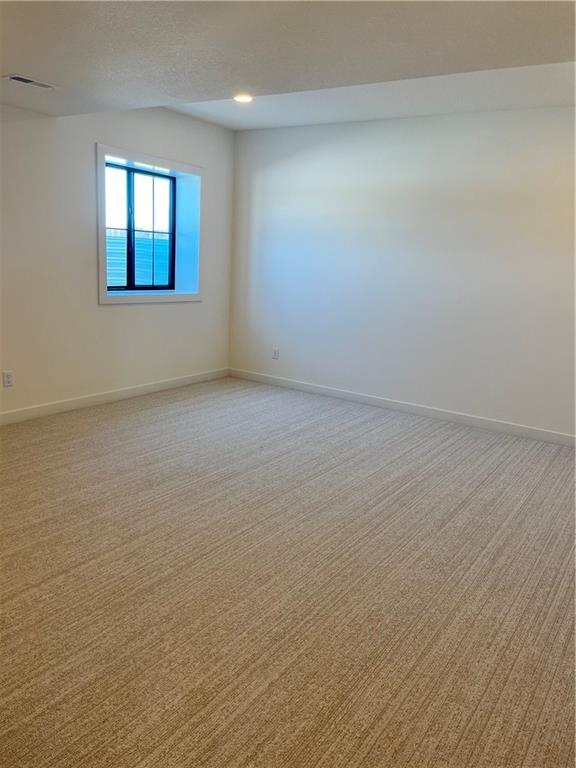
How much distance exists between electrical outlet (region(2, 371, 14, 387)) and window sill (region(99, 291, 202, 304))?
100cm

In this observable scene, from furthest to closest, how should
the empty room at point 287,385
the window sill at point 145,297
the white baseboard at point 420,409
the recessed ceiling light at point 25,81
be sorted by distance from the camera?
the window sill at point 145,297 → the white baseboard at point 420,409 → the recessed ceiling light at point 25,81 → the empty room at point 287,385

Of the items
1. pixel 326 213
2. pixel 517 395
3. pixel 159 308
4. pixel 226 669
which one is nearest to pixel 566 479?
pixel 517 395

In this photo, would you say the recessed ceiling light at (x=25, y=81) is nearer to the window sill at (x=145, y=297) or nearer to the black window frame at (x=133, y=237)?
the black window frame at (x=133, y=237)

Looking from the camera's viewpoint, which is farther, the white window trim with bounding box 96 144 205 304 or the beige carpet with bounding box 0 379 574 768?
the white window trim with bounding box 96 144 205 304

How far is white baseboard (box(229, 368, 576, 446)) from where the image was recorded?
4.68 m

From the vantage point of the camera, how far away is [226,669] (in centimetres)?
198

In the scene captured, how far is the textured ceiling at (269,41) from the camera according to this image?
2172 millimetres

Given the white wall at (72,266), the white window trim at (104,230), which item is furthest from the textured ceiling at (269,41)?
the white window trim at (104,230)

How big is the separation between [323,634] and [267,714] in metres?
0.45

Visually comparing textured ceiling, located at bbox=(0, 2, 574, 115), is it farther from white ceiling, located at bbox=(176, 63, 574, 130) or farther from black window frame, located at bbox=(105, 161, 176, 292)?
black window frame, located at bbox=(105, 161, 176, 292)

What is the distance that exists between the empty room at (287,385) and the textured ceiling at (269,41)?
20 mm

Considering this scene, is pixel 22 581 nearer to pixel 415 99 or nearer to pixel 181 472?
pixel 181 472

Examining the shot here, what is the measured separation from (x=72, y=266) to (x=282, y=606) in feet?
11.5

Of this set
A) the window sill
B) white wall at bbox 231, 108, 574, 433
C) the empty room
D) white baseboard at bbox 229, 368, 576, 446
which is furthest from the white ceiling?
white baseboard at bbox 229, 368, 576, 446
